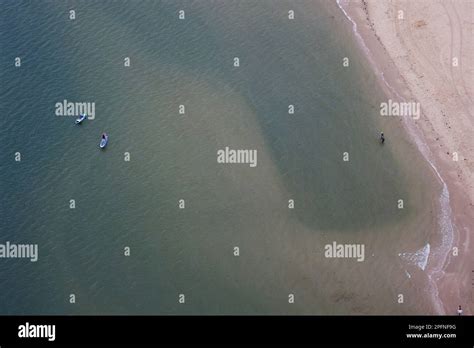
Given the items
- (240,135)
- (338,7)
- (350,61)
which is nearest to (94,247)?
(240,135)

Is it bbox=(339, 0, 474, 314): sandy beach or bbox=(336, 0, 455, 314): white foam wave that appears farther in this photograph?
bbox=(339, 0, 474, 314): sandy beach

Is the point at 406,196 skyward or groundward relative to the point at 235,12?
groundward

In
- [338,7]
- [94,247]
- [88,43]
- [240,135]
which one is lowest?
[94,247]

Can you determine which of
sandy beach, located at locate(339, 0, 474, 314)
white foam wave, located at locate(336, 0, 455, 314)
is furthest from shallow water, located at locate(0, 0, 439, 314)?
sandy beach, located at locate(339, 0, 474, 314)

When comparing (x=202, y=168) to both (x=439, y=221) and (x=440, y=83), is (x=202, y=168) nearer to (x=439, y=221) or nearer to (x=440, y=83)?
(x=439, y=221)

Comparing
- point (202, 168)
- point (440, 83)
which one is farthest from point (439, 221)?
point (202, 168)

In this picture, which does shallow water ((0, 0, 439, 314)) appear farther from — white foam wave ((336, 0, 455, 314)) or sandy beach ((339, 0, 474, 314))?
sandy beach ((339, 0, 474, 314))

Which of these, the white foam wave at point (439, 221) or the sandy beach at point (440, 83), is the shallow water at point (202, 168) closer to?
the white foam wave at point (439, 221)

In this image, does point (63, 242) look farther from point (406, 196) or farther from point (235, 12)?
point (235, 12)
